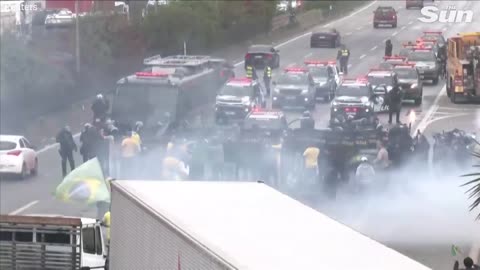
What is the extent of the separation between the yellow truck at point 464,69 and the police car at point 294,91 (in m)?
4.79

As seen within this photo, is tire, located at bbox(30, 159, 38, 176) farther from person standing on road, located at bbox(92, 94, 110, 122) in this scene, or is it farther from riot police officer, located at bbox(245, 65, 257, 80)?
riot police officer, located at bbox(245, 65, 257, 80)

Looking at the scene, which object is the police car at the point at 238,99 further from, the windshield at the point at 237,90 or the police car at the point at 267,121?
the police car at the point at 267,121

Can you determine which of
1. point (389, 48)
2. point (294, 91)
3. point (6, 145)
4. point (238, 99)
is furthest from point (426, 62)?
point (6, 145)

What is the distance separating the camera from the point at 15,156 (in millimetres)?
30109

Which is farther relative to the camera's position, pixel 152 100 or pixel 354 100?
pixel 354 100

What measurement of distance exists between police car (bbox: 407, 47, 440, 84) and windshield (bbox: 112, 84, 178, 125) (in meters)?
11.4

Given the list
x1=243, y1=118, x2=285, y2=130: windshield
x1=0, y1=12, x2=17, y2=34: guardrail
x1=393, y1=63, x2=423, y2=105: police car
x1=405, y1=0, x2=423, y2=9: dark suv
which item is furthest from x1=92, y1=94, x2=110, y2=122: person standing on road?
x1=405, y1=0, x2=423, y2=9: dark suv

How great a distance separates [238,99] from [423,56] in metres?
9.36

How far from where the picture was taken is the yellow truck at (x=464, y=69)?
35938 millimetres

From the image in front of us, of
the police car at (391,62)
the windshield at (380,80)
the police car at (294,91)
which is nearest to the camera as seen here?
the windshield at (380,80)

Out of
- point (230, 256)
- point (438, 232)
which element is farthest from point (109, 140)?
point (230, 256)

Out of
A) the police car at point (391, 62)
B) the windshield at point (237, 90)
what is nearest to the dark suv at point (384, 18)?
the police car at point (391, 62)

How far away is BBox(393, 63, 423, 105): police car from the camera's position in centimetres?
4072

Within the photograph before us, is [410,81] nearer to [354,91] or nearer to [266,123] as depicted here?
[354,91]
